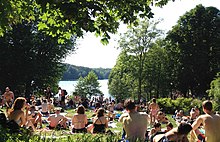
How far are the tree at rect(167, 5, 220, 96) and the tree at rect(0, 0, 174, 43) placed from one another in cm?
3631

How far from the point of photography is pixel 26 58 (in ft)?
112

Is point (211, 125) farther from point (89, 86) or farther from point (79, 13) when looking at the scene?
point (89, 86)

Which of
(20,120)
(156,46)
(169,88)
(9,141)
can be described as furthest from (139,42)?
(9,141)

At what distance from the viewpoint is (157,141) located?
7.54 meters

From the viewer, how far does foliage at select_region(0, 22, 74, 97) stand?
33250 mm

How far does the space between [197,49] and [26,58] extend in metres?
22.2

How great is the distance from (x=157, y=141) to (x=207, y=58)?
36965 mm

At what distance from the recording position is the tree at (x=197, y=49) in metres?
42.4

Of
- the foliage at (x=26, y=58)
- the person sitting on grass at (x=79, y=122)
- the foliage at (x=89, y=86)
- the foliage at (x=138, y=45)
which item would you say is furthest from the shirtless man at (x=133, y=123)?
the foliage at (x=89, y=86)

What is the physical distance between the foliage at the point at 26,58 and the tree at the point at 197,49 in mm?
16899

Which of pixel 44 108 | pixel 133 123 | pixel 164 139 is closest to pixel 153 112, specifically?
pixel 44 108

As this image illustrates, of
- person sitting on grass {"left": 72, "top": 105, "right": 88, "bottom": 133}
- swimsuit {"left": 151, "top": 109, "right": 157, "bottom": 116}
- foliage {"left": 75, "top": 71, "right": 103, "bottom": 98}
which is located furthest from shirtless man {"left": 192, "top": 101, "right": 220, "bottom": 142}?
foliage {"left": 75, "top": 71, "right": 103, "bottom": 98}

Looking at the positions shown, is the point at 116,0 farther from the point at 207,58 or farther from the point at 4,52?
the point at 207,58

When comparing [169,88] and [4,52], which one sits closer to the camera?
[4,52]
